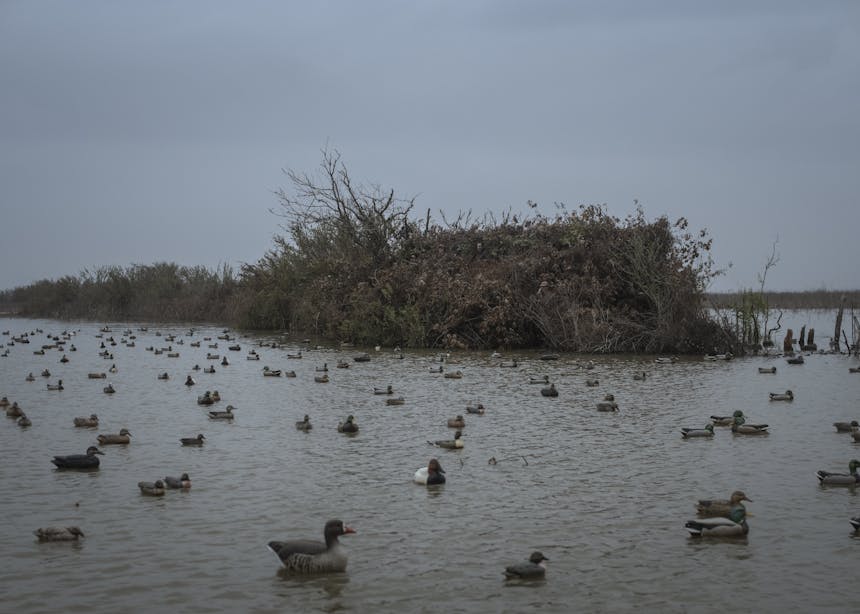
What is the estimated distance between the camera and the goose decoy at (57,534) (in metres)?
9.48

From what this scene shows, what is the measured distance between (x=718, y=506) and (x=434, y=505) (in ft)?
11.0

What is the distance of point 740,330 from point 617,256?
527 centimetres

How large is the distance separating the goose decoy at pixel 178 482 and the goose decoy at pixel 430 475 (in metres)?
3.02

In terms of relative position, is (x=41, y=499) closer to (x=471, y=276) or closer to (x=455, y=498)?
(x=455, y=498)

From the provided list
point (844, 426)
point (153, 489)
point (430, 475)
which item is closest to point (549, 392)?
point (844, 426)

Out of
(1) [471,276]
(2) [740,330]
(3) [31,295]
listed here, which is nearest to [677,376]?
(2) [740,330]

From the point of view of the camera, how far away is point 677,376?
1004 inches

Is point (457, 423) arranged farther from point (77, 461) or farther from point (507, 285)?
point (507, 285)

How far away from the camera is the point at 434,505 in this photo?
37.0ft

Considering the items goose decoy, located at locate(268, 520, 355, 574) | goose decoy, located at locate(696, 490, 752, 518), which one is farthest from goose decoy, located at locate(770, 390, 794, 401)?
goose decoy, located at locate(268, 520, 355, 574)

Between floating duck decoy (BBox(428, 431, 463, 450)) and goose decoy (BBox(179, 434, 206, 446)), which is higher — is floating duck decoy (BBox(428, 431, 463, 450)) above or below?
above

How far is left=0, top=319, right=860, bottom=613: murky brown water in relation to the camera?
27.1 feet

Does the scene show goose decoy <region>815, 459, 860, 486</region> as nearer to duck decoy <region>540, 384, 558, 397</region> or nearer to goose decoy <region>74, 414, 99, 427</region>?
duck decoy <region>540, 384, 558, 397</region>

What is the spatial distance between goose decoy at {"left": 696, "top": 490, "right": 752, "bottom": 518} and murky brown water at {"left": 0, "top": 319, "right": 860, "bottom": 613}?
23 centimetres
